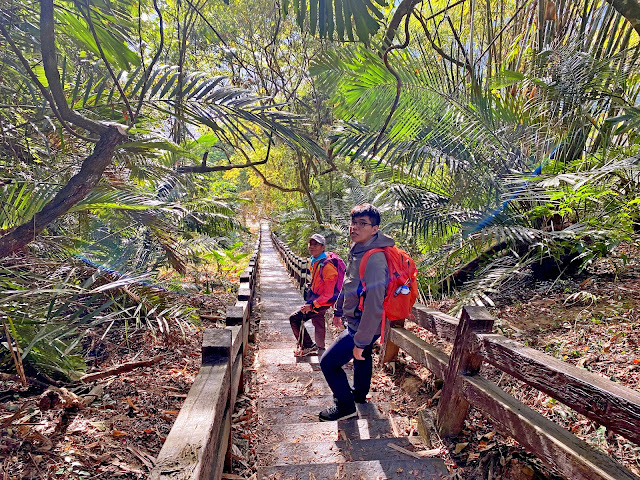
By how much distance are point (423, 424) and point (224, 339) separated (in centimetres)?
163

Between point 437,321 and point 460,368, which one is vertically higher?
point 437,321

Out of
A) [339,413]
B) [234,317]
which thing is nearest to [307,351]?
[339,413]

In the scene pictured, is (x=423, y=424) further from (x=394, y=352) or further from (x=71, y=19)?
(x=71, y=19)

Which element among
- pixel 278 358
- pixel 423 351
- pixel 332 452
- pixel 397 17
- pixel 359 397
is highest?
pixel 397 17

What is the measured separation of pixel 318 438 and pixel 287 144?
6.78 ft

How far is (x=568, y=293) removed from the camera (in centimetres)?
419

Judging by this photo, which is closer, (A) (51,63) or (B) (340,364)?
(A) (51,63)

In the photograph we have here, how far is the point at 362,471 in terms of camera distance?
7.40 ft

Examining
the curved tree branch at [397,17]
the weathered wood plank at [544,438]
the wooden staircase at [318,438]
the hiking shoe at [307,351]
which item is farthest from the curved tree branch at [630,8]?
the hiking shoe at [307,351]

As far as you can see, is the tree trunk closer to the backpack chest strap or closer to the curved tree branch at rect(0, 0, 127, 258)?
the curved tree branch at rect(0, 0, 127, 258)

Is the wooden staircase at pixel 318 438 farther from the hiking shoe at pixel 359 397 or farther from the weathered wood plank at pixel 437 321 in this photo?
the weathered wood plank at pixel 437 321

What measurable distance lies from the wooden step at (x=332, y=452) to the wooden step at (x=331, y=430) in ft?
0.22

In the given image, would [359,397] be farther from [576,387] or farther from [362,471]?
[576,387]

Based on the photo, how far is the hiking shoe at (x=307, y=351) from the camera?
15.9 feet
